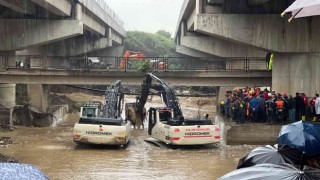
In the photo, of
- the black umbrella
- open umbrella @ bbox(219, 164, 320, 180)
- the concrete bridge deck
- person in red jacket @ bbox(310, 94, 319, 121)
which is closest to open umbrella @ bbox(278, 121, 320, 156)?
the black umbrella

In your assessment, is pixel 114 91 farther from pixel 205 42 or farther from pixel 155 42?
pixel 155 42

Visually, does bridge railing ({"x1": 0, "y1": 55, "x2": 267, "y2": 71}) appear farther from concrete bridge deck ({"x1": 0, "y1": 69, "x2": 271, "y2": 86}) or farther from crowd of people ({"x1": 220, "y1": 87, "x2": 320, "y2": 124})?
crowd of people ({"x1": 220, "y1": 87, "x2": 320, "y2": 124})

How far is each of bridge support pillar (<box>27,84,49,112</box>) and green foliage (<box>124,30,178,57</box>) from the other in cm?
6739

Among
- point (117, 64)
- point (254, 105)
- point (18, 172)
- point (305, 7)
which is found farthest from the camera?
point (117, 64)

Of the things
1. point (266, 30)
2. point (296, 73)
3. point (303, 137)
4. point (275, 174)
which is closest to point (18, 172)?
point (275, 174)

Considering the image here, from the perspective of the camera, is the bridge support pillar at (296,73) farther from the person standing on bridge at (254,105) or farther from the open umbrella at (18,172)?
the open umbrella at (18,172)

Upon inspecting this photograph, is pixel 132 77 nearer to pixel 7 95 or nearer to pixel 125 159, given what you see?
pixel 7 95

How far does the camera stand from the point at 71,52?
6081 centimetres

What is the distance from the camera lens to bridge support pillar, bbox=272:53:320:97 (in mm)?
28469

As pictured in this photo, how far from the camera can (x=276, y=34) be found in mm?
29422

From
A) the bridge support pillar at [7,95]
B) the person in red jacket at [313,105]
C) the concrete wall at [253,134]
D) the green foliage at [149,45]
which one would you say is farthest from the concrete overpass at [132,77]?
the green foliage at [149,45]

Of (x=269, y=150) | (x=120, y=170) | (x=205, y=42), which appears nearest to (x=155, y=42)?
(x=205, y=42)

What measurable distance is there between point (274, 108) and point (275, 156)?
654 inches

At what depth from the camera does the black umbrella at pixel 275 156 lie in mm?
8586
